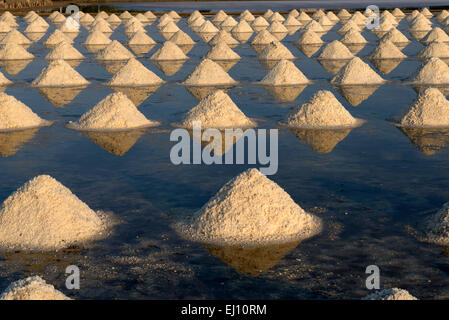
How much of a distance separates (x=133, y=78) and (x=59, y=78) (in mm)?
2391

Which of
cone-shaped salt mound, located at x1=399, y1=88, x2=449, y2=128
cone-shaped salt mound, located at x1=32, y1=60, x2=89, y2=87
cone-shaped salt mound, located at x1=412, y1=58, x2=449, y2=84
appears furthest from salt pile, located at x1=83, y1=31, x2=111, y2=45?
cone-shaped salt mound, located at x1=399, y1=88, x2=449, y2=128

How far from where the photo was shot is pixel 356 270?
7.93 meters

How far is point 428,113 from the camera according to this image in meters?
15.5

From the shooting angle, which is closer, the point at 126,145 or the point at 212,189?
the point at 212,189

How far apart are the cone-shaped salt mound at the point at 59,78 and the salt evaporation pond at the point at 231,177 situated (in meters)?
2.24

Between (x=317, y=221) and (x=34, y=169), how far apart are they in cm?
573

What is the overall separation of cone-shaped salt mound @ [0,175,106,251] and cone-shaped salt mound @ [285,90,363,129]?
23.2 ft

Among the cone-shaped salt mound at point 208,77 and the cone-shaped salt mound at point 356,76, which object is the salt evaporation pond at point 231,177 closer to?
the cone-shaped salt mound at point 356,76

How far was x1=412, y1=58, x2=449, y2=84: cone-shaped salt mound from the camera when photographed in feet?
68.2

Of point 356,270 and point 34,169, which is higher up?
point 34,169

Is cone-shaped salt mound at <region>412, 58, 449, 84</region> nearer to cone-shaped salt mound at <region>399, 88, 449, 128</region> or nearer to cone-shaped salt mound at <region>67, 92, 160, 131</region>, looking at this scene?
cone-shaped salt mound at <region>399, 88, 449, 128</region>

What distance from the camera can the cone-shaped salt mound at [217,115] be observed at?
50.8 ft
